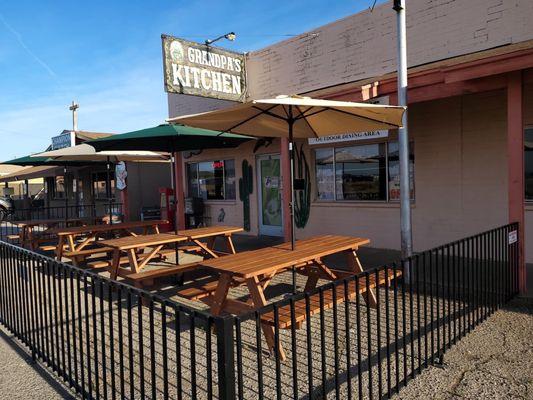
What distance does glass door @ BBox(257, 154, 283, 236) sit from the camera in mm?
10797

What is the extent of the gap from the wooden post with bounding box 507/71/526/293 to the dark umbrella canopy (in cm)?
383

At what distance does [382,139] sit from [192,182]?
22.7 feet

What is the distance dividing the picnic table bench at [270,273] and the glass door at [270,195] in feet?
17.2

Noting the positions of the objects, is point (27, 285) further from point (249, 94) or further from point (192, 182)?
point (192, 182)

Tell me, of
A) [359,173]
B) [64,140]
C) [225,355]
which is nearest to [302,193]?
[359,173]

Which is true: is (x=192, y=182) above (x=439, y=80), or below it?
below

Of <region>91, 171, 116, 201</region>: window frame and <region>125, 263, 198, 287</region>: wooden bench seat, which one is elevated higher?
<region>91, 171, 116, 201</region>: window frame

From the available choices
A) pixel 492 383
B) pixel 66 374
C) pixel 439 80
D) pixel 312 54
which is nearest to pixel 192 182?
pixel 312 54

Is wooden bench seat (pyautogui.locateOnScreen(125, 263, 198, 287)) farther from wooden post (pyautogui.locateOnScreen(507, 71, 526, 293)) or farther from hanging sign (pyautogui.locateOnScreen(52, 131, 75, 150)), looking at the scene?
hanging sign (pyautogui.locateOnScreen(52, 131, 75, 150))

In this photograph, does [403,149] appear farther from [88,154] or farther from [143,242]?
[88,154]

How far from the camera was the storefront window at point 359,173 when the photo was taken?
849cm

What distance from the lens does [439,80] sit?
20.3 feet

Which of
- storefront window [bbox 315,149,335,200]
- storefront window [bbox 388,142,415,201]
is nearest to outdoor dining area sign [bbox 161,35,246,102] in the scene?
storefront window [bbox 315,149,335,200]

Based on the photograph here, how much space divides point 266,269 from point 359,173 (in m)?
5.52
